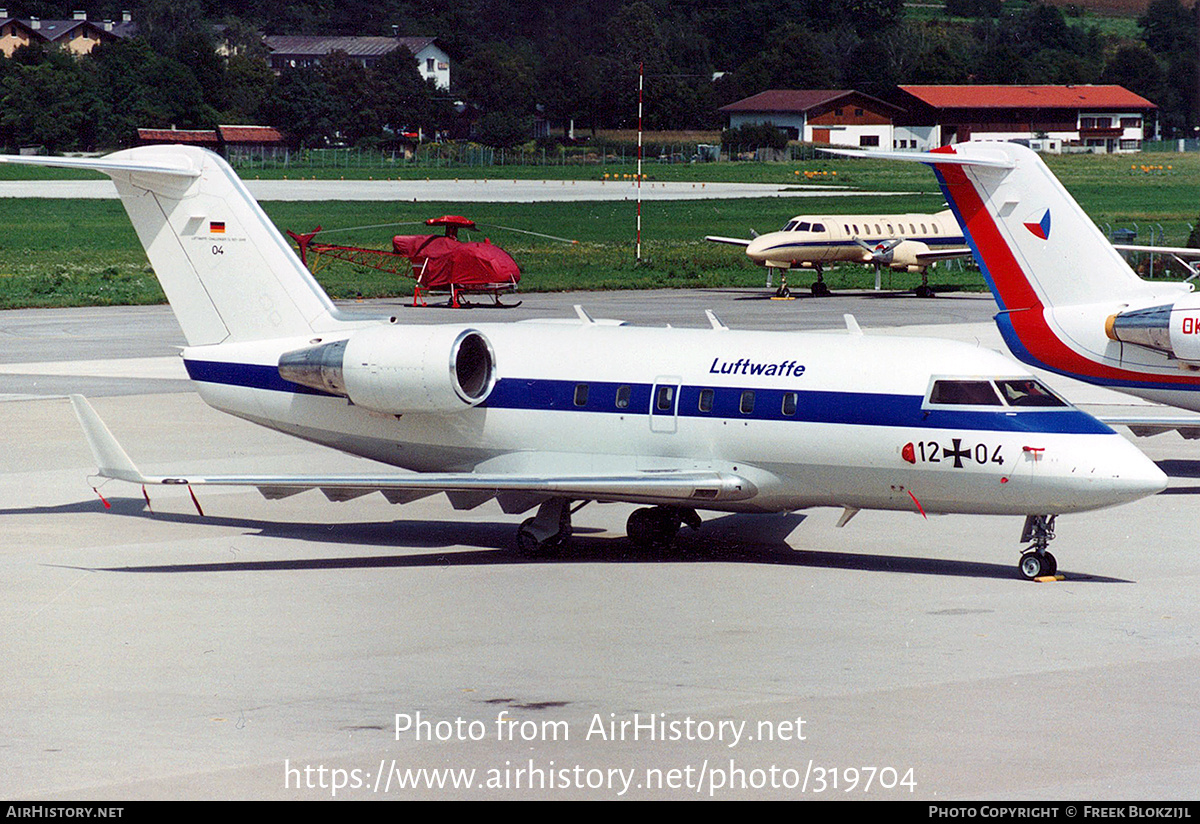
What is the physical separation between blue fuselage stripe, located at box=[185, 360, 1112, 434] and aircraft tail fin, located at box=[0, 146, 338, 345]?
0.77 m

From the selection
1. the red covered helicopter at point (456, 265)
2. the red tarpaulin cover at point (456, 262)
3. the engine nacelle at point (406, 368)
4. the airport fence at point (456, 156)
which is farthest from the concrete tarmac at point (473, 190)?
the engine nacelle at point (406, 368)

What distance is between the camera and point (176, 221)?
929 inches

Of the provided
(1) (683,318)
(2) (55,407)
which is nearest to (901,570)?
(2) (55,407)

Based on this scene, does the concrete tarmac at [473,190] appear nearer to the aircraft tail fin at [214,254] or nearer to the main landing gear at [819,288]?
the main landing gear at [819,288]

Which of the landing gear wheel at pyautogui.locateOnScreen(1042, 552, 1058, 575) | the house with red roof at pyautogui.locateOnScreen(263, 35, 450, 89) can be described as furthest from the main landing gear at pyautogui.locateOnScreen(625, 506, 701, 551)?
the house with red roof at pyautogui.locateOnScreen(263, 35, 450, 89)

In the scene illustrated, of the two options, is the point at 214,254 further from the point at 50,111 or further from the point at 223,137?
the point at 223,137

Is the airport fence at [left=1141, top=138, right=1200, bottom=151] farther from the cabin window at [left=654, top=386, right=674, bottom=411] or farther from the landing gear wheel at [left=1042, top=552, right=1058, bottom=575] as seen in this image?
the landing gear wheel at [left=1042, top=552, right=1058, bottom=575]

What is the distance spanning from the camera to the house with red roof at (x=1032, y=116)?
148m

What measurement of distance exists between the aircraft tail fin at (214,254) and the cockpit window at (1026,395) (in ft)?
29.1

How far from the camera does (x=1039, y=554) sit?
1986 centimetres

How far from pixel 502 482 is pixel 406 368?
206 cm

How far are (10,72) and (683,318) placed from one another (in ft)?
319

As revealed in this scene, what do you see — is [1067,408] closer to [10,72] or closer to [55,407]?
[55,407]

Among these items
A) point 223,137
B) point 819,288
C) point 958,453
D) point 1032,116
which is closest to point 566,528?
point 958,453
